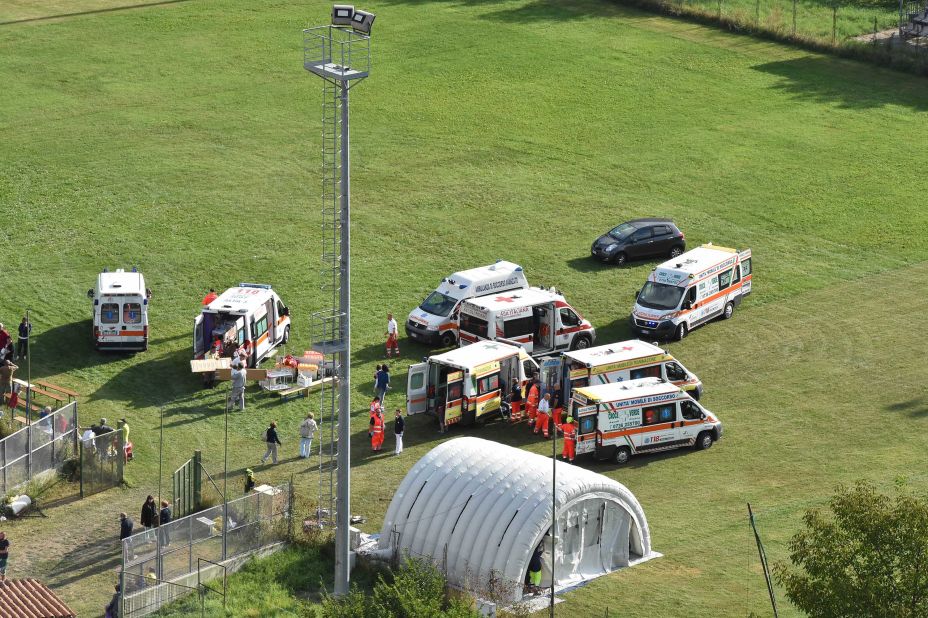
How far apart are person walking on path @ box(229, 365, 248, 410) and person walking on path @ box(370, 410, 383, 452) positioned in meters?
4.59

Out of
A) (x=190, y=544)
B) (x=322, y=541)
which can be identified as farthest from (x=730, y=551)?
(x=190, y=544)

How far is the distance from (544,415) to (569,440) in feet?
6.37

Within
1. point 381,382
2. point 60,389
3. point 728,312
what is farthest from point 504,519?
point 728,312

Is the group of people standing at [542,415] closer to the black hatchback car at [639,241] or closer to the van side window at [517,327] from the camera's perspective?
the van side window at [517,327]

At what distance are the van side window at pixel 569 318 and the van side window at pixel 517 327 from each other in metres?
1.20

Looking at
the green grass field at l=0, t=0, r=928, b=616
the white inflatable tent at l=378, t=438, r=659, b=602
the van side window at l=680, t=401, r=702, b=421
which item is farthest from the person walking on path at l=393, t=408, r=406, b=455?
the van side window at l=680, t=401, r=702, b=421

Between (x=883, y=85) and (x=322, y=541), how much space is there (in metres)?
50.9

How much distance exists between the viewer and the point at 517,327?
46.4 metres

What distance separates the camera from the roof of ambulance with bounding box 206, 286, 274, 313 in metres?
45.5

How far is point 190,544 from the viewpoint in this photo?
32938 mm

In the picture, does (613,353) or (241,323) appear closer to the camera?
(613,353)

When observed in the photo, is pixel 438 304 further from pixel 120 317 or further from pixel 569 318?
pixel 120 317

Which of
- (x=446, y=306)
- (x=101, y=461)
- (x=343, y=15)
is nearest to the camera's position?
(x=343, y=15)

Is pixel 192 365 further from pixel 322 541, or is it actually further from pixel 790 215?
pixel 790 215
